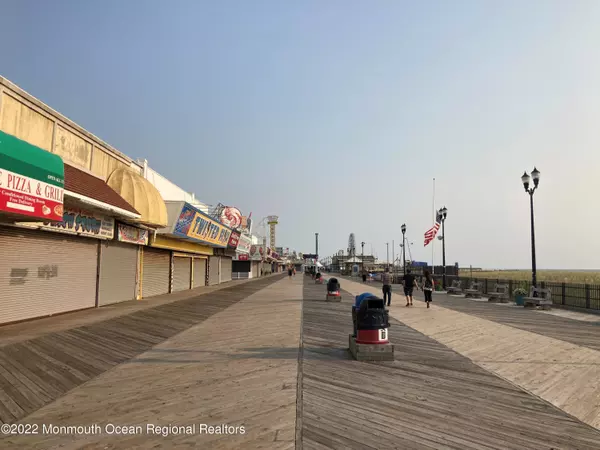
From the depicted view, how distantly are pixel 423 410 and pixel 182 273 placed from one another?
25093 mm

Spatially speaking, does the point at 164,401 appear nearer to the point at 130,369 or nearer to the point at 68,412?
the point at 68,412

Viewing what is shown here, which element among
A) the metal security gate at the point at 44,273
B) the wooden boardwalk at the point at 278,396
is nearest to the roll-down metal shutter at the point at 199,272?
the metal security gate at the point at 44,273

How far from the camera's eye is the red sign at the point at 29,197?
830 centimetres

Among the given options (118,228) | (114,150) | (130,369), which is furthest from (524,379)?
(114,150)

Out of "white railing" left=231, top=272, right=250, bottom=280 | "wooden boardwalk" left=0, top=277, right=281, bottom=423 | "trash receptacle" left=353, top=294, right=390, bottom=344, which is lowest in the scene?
"white railing" left=231, top=272, right=250, bottom=280

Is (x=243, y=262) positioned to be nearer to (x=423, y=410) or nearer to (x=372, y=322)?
(x=372, y=322)

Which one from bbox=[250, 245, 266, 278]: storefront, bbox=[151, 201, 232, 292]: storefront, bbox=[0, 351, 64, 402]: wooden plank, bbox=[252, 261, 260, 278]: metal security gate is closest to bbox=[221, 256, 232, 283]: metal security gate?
bbox=[151, 201, 232, 292]: storefront

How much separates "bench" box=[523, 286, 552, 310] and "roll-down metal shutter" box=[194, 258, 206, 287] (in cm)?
2404

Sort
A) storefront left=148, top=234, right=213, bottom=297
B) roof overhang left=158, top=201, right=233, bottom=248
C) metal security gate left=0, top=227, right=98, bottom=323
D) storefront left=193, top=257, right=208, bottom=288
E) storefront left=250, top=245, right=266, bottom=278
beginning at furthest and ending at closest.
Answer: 1. storefront left=250, top=245, right=266, bottom=278
2. storefront left=193, top=257, right=208, bottom=288
3. storefront left=148, top=234, right=213, bottom=297
4. roof overhang left=158, top=201, right=233, bottom=248
5. metal security gate left=0, top=227, right=98, bottom=323

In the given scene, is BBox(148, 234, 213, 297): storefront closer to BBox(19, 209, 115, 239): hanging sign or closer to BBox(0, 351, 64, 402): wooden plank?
BBox(19, 209, 115, 239): hanging sign

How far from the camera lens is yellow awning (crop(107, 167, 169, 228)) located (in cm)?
1600

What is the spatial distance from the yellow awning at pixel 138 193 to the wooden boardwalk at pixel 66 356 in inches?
219

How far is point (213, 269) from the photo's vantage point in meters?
37.5

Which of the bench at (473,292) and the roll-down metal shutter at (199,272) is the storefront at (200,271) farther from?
the bench at (473,292)
